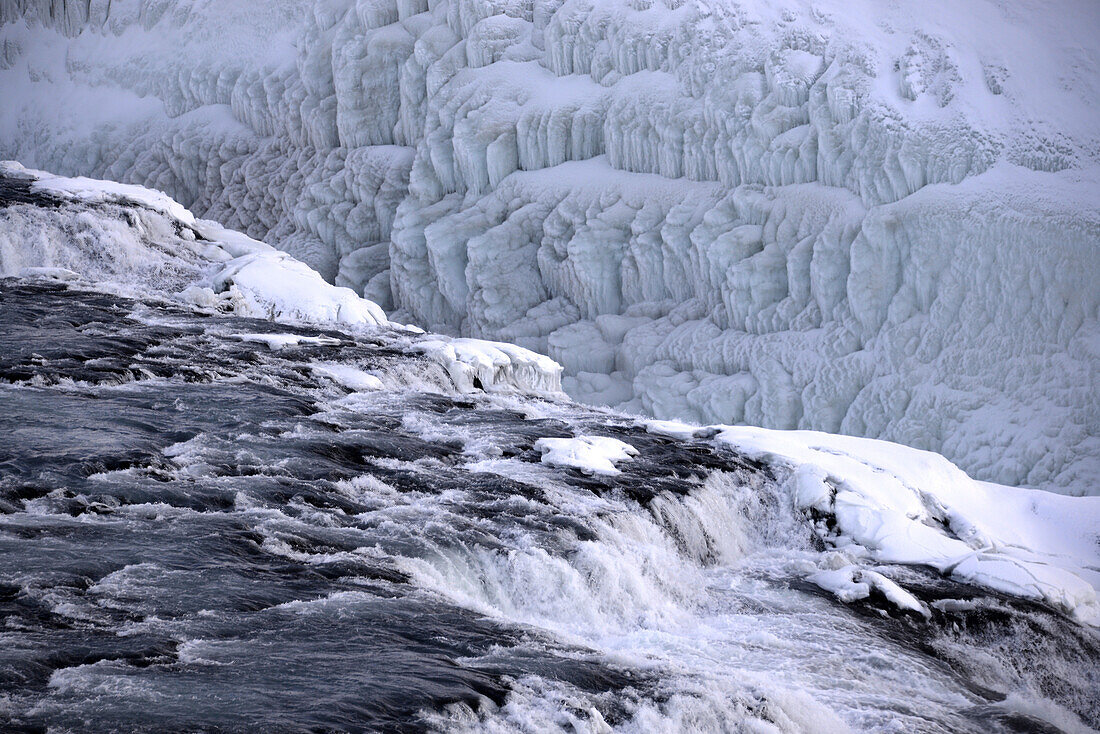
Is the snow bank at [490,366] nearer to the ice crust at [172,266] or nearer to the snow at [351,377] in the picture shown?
the ice crust at [172,266]

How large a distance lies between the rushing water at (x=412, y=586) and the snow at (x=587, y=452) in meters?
0.18

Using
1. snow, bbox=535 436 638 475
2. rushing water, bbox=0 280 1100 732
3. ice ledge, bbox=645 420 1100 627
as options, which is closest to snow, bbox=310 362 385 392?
rushing water, bbox=0 280 1100 732

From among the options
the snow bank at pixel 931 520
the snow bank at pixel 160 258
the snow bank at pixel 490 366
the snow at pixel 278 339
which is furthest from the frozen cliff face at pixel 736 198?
the snow at pixel 278 339

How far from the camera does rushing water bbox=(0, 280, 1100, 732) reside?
4.68m

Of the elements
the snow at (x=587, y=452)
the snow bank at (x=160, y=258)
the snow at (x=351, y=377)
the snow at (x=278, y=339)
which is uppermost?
the snow at (x=587, y=452)

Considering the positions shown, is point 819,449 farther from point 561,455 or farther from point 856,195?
point 856,195

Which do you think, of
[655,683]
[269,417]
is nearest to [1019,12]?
[269,417]

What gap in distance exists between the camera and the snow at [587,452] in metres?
8.97

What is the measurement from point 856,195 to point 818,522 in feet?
38.3

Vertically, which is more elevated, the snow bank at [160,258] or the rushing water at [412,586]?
the rushing water at [412,586]

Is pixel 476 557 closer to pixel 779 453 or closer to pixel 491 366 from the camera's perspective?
pixel 779 453

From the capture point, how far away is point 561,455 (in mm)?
9086

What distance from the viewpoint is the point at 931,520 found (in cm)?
946

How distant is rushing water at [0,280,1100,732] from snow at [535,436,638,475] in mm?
177
